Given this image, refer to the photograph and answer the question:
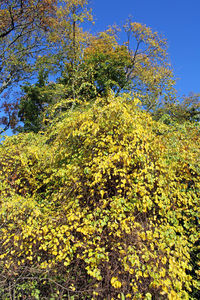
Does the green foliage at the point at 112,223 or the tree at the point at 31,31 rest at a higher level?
the tree at the point at 31,31

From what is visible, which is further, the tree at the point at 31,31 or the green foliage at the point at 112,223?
the tree at the point at 31,31

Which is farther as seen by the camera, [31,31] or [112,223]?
[31,31]

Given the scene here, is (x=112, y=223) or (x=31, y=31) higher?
(x=31, y=31)

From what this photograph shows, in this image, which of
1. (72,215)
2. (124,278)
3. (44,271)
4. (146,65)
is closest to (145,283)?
(124,278)

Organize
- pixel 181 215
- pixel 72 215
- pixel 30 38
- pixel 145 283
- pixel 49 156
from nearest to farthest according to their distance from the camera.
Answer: pixel 145 283 → pixel 72 215 → pixel 181 215 → pixel 49 156 → pixel 30 38

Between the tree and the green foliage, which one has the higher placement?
the tree

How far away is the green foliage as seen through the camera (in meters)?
2.50

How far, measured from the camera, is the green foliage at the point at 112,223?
250 cm

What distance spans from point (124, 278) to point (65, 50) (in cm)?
1213

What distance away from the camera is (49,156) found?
14.9ft

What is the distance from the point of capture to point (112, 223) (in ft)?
8.96

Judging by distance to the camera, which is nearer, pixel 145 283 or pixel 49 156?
pixel 145 283

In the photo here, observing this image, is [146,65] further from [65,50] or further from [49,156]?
[49,156]

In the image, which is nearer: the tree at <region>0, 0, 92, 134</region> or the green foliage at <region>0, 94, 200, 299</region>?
the green foliage at <region>0, 94, 200, 299</region>
